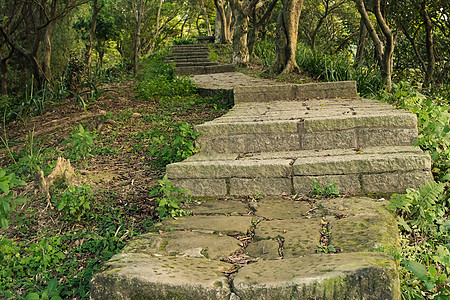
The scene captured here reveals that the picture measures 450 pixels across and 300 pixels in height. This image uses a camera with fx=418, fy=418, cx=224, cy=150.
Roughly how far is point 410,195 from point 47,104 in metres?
7.26

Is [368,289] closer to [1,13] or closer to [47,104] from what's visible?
[47,104]

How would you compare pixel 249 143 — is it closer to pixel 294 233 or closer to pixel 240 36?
pixel 294 233

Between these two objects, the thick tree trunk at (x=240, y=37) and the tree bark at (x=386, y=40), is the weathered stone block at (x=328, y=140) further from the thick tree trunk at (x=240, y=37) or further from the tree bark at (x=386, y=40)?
the thick tree trunk at (x=240, y=37)

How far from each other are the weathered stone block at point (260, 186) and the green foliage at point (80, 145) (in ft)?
5.55

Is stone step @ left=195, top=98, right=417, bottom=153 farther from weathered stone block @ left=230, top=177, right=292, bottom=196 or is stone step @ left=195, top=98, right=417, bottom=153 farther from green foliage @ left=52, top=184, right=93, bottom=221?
A: green foliage @ left=52, top=184, right=93, bottom=221

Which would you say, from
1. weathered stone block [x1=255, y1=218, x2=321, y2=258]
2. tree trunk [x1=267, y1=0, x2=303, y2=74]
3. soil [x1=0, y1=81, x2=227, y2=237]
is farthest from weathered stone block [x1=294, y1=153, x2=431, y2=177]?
tree trunk [x1=267, y1=0, x2=303, y2=74]

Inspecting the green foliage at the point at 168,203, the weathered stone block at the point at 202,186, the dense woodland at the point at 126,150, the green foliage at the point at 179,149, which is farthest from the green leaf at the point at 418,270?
the green foliage at the point at 179,149

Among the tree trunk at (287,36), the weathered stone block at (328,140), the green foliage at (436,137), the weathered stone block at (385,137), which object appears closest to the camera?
the green foliage at (436,137)

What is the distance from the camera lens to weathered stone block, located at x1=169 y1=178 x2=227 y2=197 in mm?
3357

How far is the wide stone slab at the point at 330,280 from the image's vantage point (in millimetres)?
A: 1732

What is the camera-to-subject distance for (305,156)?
3525mm

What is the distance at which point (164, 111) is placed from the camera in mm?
6594

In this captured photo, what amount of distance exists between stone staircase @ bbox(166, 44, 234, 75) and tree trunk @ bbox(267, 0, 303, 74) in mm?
3368

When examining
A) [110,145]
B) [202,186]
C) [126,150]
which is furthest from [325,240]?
[110,145]
